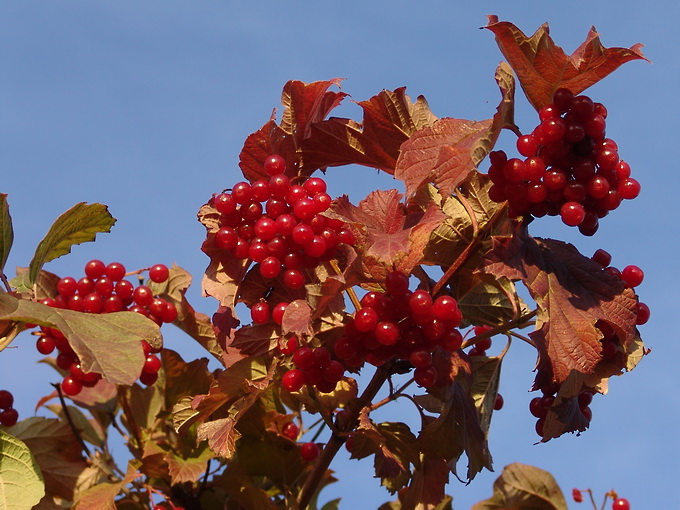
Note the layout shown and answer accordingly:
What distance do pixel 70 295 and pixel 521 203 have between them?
1601 mm

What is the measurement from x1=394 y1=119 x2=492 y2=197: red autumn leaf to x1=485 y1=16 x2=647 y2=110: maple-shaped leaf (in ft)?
0.58

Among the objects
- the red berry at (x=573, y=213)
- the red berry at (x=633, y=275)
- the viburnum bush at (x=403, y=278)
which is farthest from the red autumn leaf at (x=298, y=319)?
the red berry at (x=633, y=275)

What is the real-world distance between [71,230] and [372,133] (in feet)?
3.41

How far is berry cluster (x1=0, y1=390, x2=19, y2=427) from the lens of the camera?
8.95 ft

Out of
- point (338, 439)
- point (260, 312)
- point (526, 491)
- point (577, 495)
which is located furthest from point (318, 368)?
point (577, 495)

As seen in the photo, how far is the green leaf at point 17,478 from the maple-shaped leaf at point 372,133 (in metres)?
1.09

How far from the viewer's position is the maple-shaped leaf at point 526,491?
3.12m

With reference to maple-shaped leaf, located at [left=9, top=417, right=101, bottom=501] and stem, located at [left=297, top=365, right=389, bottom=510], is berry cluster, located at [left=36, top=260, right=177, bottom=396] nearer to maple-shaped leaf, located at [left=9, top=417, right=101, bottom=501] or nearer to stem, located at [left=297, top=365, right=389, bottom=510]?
maple-shaped leaf, located at [left=9, top=417, right=101, bottom=501]

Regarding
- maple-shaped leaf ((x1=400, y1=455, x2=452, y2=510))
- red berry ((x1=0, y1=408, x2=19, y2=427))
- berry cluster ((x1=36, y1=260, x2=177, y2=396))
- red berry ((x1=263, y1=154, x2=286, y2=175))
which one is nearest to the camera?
red berry ((x1=263, y1=154, x2=286, y2=175))

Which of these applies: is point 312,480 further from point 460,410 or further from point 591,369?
point 591,369

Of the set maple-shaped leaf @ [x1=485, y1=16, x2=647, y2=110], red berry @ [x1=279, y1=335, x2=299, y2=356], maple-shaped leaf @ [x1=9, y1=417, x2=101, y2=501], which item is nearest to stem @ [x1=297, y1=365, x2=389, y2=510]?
red berry @ [x1=279, y1=335, x2=299, y2=356]

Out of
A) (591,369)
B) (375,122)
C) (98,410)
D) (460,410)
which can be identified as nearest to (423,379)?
(460,410)

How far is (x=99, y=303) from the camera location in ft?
8.53

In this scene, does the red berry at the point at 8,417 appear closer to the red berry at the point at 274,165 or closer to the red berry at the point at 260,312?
the red berry at the point at 260,312
